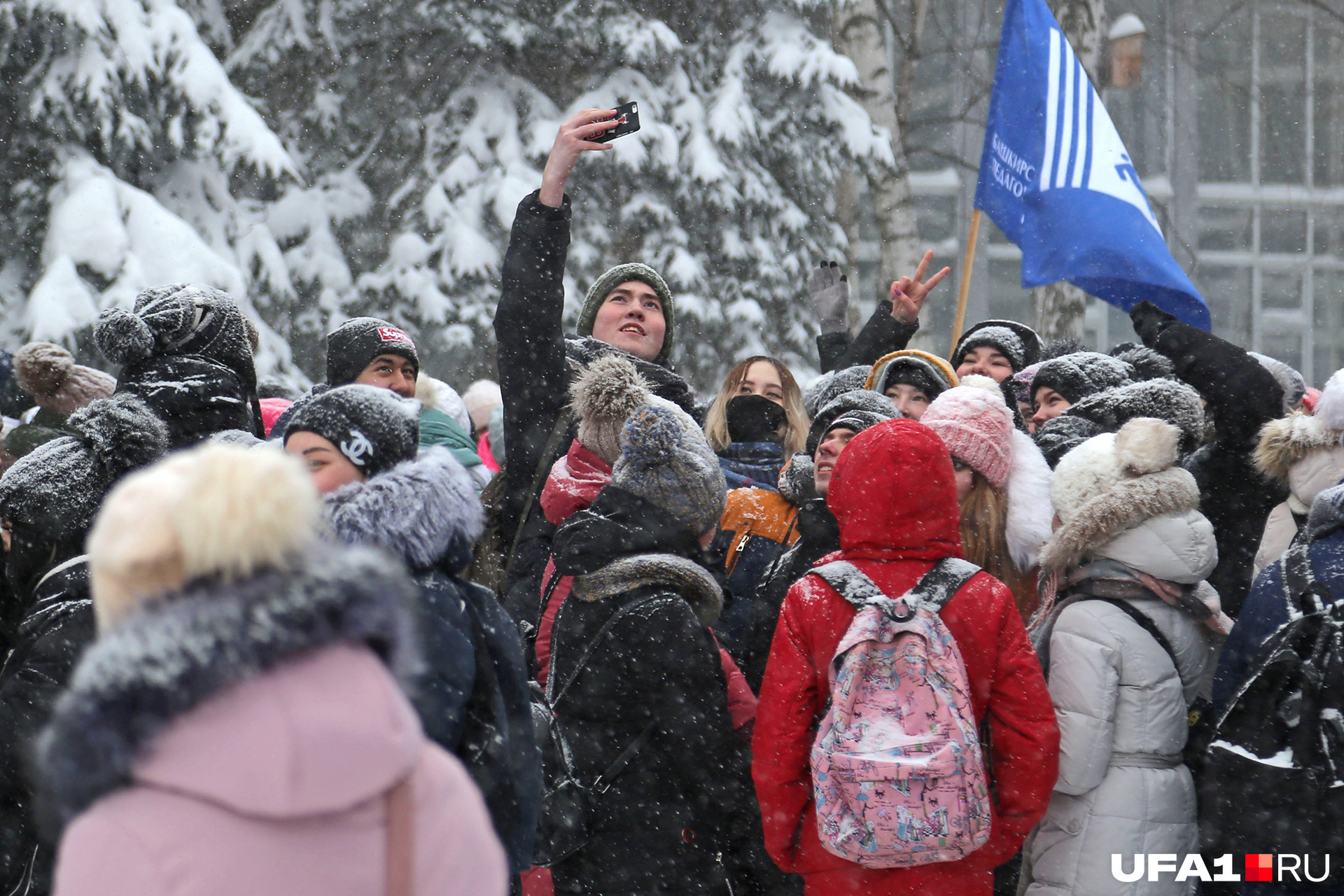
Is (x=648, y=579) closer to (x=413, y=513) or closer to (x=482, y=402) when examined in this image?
(x=413, y=513)

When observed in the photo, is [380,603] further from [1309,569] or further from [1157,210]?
[1157,210]

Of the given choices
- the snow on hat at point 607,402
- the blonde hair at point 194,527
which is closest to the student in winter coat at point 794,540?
the snow on hat at point 607,402

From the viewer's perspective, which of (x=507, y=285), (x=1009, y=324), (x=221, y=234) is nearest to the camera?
(x=507, y=285)

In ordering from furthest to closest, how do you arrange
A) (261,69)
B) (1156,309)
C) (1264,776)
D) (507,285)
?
(261,69) < (1156,309) < (507,285) < (1264,776)

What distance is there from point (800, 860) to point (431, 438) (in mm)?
2486

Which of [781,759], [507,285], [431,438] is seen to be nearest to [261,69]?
[431,438]

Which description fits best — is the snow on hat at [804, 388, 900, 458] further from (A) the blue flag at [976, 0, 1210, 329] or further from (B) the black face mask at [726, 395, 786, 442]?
(A) the blue flag at [976, 0, 1210, 329]

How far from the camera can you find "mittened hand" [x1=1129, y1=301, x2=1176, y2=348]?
4.45 metres

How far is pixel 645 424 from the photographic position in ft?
10.3

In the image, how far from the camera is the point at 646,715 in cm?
300

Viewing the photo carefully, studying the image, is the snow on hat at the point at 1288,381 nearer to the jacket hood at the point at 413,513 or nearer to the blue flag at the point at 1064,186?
the blue flag at the point at 1064,186

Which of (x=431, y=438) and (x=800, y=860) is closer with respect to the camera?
(x=800, y=860)

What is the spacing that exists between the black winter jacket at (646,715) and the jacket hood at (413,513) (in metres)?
0.82

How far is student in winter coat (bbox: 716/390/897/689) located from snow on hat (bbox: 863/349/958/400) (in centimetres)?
60
